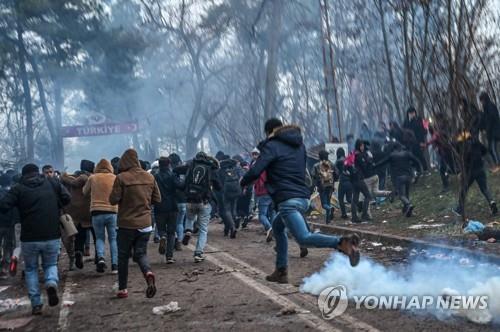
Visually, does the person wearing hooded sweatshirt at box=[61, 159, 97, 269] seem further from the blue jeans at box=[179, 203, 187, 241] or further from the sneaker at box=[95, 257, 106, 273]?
the blue jeans at box=[179, 203, 187, 241]

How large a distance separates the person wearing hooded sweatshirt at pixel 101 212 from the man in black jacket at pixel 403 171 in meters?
6.27

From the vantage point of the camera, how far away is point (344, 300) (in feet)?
19.7

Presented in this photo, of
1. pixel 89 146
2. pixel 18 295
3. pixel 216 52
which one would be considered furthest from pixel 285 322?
pixel 89 146

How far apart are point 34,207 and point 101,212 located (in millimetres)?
2325

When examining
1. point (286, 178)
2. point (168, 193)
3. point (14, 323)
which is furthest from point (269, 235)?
point (14, 323)

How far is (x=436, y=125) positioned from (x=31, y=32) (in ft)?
67.2

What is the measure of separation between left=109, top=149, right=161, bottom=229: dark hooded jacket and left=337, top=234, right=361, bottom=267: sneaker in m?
2.36

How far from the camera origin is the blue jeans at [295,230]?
5917mm

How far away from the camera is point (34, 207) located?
6527mm

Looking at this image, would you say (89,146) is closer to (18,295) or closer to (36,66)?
(36,66)

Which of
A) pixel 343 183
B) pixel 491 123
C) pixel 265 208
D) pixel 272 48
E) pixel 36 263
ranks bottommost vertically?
pixel 36 263

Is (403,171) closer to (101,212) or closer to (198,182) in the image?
(198,182)

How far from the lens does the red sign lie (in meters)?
27.8

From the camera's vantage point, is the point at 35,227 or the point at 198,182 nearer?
the point at 35,227
